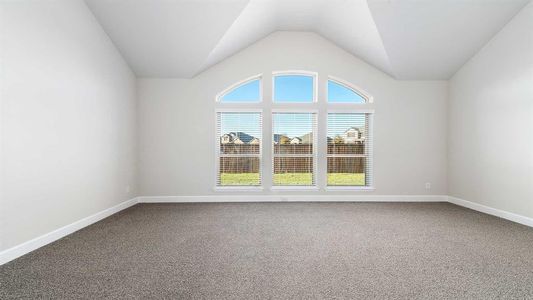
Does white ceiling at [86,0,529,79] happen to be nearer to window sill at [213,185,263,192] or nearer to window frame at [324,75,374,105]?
window frame at [324,75,374,105]

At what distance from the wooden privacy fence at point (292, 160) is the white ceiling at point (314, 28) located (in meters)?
1.80

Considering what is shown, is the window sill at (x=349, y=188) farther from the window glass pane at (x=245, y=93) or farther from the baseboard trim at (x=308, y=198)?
the window glass pane at (x=245, y=93)

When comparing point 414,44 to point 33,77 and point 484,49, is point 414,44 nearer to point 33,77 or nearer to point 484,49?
point 484,49

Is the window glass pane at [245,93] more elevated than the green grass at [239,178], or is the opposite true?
the window glass pane at [245,93]

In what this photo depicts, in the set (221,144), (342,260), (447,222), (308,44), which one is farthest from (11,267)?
(308,44)

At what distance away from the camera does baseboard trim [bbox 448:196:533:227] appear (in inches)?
165

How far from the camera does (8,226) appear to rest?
9.07 ft

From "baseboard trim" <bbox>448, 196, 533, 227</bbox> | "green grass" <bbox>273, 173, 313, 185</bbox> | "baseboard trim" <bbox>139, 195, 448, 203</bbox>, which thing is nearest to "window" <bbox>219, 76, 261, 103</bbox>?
"green grass" <bbox>273, 173, 313, 185</bbox>

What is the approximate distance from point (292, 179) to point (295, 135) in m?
0.97

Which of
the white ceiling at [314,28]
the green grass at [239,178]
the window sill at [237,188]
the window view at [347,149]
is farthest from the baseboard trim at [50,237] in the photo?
the window view at [347,149]

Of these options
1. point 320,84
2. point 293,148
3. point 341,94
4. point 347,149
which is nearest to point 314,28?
point 320,84

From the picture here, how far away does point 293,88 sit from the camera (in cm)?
607

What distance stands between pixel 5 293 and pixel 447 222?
5.22 meters

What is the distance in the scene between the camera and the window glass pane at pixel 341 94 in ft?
19.8
